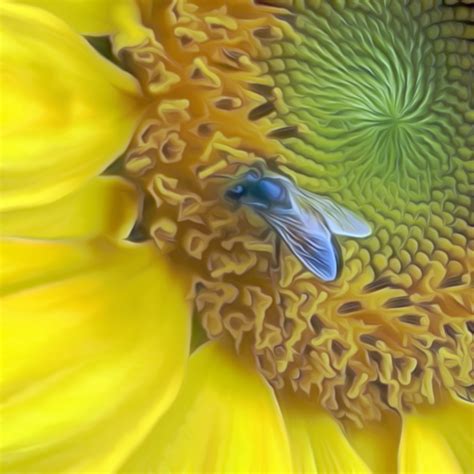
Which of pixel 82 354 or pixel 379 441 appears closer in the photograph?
pixel 82 354

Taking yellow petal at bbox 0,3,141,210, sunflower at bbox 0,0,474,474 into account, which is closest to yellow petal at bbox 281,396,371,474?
sunflower at bbox 0,0,474,474

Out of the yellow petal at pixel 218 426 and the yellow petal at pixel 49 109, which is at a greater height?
the yellow petal at pixel 49 109

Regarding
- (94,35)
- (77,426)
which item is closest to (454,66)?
(94,35)

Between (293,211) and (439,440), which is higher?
(293,211)

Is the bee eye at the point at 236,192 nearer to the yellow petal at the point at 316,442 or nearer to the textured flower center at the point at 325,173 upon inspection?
the textured flower center at the point at 325,173

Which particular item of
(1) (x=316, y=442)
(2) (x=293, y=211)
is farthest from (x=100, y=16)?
(1) (x=316, y=442)

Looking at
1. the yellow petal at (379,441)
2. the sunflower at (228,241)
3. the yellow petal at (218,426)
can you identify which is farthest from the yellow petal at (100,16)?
the yellow petal at (379,441)

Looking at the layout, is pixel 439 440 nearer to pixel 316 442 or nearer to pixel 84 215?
pixel 316 442

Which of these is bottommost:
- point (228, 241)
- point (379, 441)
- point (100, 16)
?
point (379, 441)
